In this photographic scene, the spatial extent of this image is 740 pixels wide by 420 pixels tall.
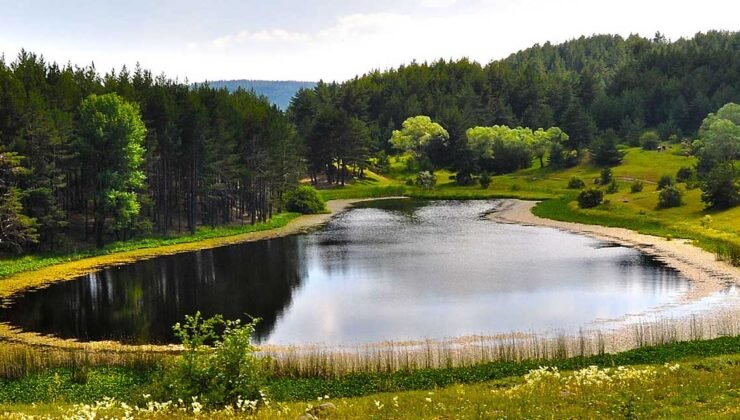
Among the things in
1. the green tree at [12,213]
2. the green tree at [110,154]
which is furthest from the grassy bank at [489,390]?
the green tree at [110,154]

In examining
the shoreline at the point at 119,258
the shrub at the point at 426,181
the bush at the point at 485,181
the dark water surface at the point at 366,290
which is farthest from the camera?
the shrub at the point at 426,181

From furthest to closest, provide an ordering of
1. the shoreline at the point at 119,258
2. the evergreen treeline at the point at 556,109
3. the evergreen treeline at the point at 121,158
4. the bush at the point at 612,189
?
the evergreen treeline at the point at 556,109, the bush at the point at 612,189, the evergreen treeline at the point at 121,158, the shoreline at the point at 119,258

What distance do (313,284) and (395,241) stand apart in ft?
76.3

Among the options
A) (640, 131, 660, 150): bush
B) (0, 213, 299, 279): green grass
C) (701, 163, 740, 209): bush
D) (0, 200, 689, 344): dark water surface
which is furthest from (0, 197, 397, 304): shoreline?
(640, 131, 660, 150): bush

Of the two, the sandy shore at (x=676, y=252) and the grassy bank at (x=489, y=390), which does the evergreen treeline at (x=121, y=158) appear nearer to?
the grassy bank at (x=489, y=390)

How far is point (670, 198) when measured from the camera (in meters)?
78.6

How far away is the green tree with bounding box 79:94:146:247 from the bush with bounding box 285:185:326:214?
129ft

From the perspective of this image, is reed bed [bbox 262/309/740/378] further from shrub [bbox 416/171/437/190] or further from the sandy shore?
shrub [bbox 416/171/437/190]

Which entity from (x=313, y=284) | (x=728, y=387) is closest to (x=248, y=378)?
(x=728, y=387)

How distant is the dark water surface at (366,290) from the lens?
3691 centimetres

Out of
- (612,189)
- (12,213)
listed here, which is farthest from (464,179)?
(12,213)

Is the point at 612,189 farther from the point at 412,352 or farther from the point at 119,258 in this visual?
the point at 412,352

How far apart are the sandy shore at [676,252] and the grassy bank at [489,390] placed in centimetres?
1829

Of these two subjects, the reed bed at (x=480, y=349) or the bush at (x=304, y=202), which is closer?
the reed bed at (x=480, y=349)
